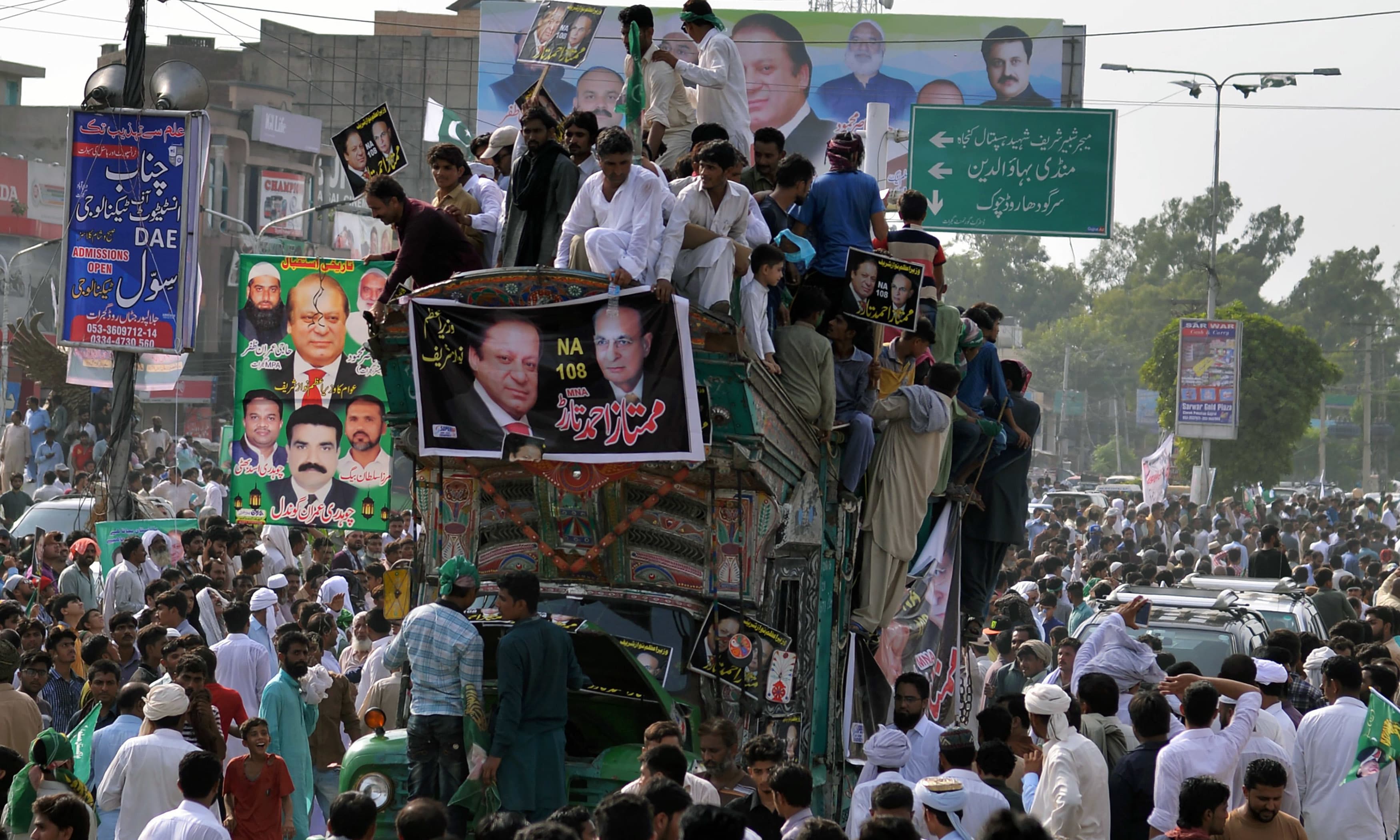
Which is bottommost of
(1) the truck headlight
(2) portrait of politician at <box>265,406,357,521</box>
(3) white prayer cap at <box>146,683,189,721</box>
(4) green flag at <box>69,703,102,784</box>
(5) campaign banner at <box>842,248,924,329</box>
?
(1) the truck headlight

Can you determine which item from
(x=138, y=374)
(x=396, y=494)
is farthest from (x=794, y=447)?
(x=138, y=374)

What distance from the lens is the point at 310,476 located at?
55.7ft

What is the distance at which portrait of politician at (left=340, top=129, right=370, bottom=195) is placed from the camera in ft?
41.3

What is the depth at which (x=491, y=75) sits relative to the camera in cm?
4841

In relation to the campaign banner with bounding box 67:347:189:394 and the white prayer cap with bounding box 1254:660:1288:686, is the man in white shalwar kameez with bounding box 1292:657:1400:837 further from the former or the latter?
the campaign banner with bounding box 67:347:189:394

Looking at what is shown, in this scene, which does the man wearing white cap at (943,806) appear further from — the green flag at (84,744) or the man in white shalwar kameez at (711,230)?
the green flag at (84,744)

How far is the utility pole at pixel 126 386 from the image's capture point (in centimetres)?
1341

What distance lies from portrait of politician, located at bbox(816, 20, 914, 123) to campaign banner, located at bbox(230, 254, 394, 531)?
3216 centimetres

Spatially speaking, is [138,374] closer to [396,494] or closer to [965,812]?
[396,494]

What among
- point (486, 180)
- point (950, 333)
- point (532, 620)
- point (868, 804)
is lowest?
point (868, 804)

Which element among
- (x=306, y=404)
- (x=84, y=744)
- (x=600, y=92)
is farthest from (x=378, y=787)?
(x=600, y=92)

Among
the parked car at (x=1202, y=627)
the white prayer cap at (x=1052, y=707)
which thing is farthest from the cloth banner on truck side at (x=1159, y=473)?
the white prayer cap at (x=1052, y=707)

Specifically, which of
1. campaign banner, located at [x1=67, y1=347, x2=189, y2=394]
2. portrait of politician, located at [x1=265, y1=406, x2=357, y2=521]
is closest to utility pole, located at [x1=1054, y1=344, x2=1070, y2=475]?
campaign banner, located at [x1=67, y1=347, x2=189, y2=394]

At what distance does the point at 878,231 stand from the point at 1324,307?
82056 millimetres
